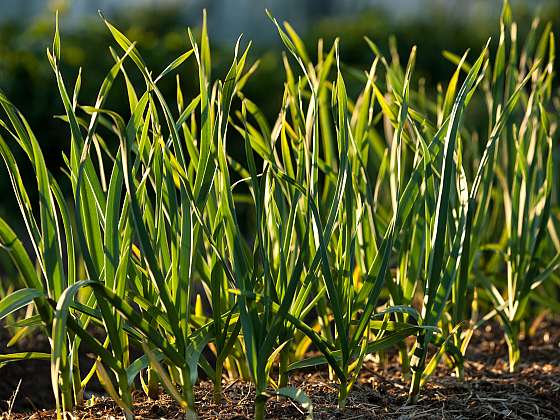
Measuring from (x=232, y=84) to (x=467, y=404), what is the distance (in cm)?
87

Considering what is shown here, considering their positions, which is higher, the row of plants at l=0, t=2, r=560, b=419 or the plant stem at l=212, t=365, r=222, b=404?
the row of plants at l=0, t=2, r=560, b=419

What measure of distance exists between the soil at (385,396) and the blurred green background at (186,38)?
0.90 metres

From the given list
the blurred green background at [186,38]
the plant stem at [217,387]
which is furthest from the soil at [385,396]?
the blurred green background at [186,38]

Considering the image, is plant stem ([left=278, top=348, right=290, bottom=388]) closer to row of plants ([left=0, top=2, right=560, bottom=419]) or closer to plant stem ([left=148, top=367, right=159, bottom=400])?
row of plants ([left=0, top=2, right=560, bottom=419])

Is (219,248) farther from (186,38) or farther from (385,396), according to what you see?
(186,38)

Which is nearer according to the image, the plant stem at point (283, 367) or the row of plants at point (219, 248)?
the row of plants at point (219, 248)

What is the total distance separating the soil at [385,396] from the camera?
1691 millimetres

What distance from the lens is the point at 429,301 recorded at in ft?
5.77

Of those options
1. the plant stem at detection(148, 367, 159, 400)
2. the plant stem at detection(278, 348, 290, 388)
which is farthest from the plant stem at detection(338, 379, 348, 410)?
the plant stem at detection(148, 367, 159, 400)

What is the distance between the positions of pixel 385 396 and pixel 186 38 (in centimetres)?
439

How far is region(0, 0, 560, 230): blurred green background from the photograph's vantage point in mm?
4508

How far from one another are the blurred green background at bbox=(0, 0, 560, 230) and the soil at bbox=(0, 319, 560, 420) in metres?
0.90

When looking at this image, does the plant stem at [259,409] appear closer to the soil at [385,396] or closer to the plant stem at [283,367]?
the soil at [385,396]

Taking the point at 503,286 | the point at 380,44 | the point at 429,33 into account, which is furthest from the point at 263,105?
the point at 429,33
